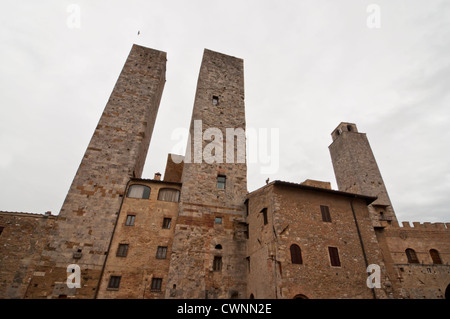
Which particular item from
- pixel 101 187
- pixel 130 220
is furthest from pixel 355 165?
pixel 101 187

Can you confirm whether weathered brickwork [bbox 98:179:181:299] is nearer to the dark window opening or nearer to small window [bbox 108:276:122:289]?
small window [bbox 108:276:122:289]

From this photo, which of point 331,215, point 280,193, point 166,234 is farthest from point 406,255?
point 166,234

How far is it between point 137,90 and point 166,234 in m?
14.1

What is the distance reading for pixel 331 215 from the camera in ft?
46.9

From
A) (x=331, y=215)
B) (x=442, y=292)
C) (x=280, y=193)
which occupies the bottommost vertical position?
(x=442, y=292)

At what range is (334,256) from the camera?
12.9 metres

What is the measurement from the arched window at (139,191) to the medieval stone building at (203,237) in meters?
0.07

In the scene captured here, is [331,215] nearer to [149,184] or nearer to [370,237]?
[370,237]

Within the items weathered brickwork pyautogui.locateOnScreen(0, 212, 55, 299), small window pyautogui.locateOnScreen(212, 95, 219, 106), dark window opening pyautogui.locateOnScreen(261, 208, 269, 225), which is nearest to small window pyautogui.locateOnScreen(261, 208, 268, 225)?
dark window opening pyautogui.locateOnScreen(261, 208, 269, 225)

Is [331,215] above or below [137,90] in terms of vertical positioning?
below

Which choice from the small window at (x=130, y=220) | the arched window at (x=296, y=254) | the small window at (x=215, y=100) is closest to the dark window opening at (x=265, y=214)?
the arched window at (x=296, y=254)

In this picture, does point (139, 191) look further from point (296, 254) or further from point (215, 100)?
point (296, 254)
